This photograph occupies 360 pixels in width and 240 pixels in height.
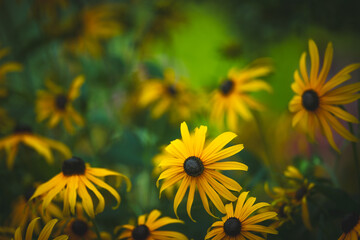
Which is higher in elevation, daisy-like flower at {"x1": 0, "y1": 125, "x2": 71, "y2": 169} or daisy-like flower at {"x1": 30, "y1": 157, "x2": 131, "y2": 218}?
daisy-like flower at {"x1": 0, "y1": 125, "x2": 71, "y2": 169}

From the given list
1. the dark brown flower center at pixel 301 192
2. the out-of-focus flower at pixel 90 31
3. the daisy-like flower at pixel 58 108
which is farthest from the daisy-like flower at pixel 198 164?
the out-of-focus flower at pixel 90 31

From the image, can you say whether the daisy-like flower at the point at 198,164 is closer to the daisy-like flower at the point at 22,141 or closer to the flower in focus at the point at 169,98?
→ the daisy-like flower at the point at 22,141

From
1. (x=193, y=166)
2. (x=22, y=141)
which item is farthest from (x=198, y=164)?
(x=22, y=141)

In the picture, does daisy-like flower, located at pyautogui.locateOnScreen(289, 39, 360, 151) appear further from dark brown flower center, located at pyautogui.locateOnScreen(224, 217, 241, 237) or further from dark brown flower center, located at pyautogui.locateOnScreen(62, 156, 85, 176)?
dark brown flower center, located at pyautogui.locateOnScreen(62, 156, 85, 176)

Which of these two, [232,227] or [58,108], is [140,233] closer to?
[232,227]

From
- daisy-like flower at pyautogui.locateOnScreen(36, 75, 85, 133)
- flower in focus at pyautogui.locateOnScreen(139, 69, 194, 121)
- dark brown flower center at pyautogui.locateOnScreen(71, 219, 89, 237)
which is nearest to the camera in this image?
dark brown flower center at pyautogui.locateOnScreen(71, 219, 89, 237)

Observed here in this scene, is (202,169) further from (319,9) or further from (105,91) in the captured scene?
(105,91)

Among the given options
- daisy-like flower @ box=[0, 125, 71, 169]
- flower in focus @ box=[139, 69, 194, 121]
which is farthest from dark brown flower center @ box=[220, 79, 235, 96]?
daisy-like flower @ box=[0, 125, 71, 169]
